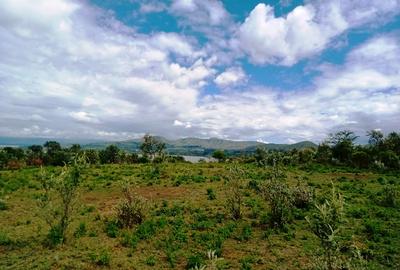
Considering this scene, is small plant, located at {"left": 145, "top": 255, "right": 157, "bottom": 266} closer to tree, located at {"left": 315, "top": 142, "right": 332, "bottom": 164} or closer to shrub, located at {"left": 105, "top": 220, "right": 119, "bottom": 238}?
shrub, located at {"left": 105, "top": 220, "right": 119, "bottom": 238}

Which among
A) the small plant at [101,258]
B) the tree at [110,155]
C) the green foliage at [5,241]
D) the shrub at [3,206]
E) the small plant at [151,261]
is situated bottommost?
the small plant at [151,261]

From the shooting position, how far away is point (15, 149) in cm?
7319

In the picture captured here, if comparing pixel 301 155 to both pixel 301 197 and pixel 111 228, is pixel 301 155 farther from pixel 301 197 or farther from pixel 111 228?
pixel 111 228

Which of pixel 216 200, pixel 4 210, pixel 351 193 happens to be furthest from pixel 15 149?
pixel 351 193

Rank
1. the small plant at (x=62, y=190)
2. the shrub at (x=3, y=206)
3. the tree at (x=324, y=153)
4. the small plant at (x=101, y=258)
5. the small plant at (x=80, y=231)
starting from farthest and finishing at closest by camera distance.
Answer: the tree at (x=324, y=153) → the shrub at (x=3, y=206) → the small plant at (x=80, y=231) → the small plant at (x=62, y=190) → the small plant at (x=101, y=258)

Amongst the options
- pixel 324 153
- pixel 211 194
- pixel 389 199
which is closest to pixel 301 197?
pixel 389 199

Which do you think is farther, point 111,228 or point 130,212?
point 130,212

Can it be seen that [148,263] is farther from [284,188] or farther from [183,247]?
[284,188]

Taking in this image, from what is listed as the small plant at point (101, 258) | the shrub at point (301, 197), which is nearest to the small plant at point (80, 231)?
the small plant at point (101, 258)

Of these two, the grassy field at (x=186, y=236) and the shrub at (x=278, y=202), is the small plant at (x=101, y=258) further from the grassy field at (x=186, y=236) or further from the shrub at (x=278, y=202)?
the shrub at (x=278, y=202)

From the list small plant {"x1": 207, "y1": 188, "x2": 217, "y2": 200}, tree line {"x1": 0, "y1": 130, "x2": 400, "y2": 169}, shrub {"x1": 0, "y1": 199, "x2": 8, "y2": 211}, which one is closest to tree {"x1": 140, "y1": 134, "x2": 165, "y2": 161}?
tree line {"x1": 0, "y1": 130, "x2": 400, "y2": 169}

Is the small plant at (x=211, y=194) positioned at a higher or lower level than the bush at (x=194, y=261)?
higher

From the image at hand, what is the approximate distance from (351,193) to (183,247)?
16.6 m

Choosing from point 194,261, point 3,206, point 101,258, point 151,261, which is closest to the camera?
point 194,261
